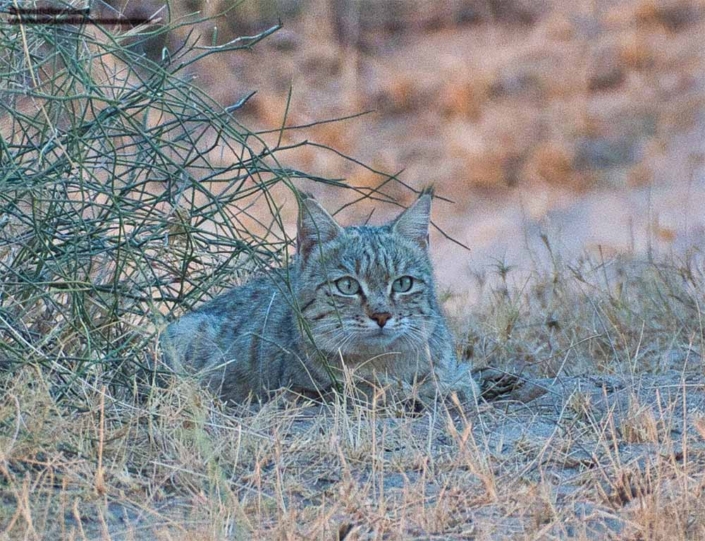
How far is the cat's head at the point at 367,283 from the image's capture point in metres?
4.90

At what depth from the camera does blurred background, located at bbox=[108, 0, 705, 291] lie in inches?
497

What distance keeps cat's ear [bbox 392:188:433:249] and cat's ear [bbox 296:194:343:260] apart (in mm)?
290

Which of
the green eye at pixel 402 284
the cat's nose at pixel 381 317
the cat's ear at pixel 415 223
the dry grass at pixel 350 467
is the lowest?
the dry grass at pixel 350 467

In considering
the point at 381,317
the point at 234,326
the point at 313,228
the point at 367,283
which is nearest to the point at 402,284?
the point at 367,283

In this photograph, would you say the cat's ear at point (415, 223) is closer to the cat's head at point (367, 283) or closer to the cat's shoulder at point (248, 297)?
the cat's head at point (367, 283)

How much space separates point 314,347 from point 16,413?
4.85ft

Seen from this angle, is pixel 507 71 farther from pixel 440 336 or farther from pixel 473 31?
pixel 440 336

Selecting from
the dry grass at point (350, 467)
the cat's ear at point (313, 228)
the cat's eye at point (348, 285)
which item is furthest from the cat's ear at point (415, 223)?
the dry grass at point (350, 467)

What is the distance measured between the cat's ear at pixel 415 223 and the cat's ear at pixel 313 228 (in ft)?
0.95

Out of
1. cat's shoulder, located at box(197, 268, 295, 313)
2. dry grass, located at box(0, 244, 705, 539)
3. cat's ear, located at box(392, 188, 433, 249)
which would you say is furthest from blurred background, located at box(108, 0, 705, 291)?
dry grass, located at box(0, 244, 705, 539)

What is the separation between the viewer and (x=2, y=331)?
14.5 feet

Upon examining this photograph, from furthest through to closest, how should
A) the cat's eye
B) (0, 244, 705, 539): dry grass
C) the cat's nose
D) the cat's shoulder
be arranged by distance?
the cat's shoulder < the cat's eye < the cat's nose < (0, 244, 705, 539): dry grass

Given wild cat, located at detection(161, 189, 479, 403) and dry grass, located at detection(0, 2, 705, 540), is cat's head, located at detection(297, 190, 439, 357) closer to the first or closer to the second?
wild cat, located at detection(161, 189, 479, 403)

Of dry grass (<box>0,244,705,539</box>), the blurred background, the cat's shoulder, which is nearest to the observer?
dry grass (<box>0,244,705,539</box>)
